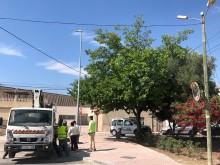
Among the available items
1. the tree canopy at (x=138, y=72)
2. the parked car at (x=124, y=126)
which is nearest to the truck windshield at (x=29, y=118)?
the tree canopy at (x=138, y=72)

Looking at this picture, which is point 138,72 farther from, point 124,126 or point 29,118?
point 124,126

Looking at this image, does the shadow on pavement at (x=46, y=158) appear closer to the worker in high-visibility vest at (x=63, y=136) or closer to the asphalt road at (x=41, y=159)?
the asphalt road at (x=41, y=159)

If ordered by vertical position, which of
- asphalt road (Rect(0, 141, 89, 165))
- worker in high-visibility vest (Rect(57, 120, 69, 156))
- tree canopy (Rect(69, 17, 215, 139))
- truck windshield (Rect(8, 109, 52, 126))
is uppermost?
tree canopy (Rect(69, 17, 215, 139))

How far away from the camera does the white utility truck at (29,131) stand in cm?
1448

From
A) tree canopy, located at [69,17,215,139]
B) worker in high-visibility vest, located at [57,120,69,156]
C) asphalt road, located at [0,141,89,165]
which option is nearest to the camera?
asphalt road, located at [0,141,89,165]

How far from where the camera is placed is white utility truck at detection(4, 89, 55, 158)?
14.5m

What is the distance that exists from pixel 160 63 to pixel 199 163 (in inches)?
348

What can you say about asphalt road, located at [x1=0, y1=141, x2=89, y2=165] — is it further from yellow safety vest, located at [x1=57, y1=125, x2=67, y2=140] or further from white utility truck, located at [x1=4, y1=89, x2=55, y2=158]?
yellow safety vest, located at [x1=57, y1=125, x2=67, y2=140]

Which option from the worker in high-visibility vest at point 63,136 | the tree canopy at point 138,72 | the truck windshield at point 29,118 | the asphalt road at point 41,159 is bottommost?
the asphalt road at point 41,159

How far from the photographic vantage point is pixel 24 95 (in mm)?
64250

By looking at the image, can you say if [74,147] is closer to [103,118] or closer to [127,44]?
[127,44]

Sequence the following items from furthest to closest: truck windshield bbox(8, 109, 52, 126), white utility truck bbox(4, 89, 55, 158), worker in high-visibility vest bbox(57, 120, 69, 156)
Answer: worker in high-visibility vest bbox(57, 120, 69, 156) < truck windshield bbox(8, 109, 52, 126) < white utility truck bbox(4, 89, 55, 158)

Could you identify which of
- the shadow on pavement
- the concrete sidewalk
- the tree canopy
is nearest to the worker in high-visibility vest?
the shadow on pavement

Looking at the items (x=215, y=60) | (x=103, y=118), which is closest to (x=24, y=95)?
(x=103, y=118)
